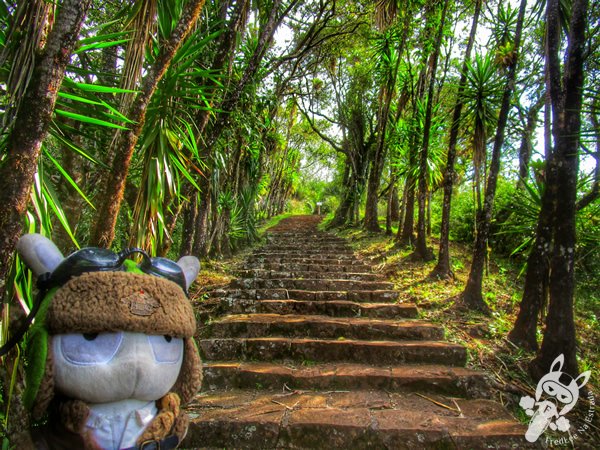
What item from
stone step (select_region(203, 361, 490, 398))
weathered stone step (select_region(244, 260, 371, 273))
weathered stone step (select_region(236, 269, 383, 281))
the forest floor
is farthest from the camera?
weathered stone step (select_region(244, 260, 371, 273))

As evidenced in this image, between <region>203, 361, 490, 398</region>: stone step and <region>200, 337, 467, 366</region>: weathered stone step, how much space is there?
14cm

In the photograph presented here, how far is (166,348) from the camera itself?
1.36m

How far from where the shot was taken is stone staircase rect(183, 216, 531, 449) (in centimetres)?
245

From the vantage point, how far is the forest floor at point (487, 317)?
284 cm

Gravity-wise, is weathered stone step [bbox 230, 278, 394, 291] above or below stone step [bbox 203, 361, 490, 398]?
above

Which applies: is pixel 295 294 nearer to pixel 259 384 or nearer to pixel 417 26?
pixel 259 384

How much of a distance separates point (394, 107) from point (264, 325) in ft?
27.6

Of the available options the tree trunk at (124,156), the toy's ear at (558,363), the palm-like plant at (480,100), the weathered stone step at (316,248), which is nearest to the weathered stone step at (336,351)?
the toy's ear at (558,363)

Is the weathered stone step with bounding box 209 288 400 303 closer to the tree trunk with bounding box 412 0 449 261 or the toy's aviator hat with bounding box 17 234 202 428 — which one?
the tree trunk with bounding box 412 0 449 261

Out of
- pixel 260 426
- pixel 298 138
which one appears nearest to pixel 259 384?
pixel 260 426

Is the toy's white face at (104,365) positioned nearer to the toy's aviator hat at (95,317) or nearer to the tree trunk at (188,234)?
the toy's aviator hat at (95,317)

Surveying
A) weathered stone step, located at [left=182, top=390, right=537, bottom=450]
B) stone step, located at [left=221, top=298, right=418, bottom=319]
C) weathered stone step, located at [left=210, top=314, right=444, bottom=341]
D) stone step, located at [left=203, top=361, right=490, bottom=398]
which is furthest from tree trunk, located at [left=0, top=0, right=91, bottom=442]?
stone step, located at [left=221, top=298, right=418, bottom=319]

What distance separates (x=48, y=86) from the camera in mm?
1375

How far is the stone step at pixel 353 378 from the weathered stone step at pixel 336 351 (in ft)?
0.47
